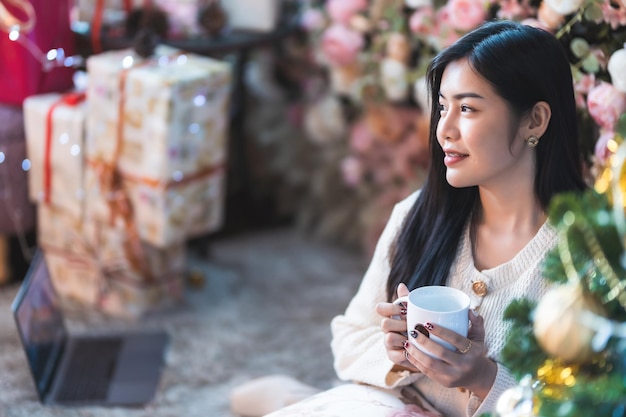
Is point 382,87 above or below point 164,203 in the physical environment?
above

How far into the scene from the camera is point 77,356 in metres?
2.22

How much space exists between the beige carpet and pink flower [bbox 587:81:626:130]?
859 millimetres

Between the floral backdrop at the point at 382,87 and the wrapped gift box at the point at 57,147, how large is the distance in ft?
2.37

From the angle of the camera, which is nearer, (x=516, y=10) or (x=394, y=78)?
(x=516, y=10)

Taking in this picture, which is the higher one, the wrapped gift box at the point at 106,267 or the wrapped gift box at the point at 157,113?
the wrapped gift box at the point at 157,113

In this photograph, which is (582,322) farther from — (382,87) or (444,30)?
(382,87)

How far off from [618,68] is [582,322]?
0.77 m

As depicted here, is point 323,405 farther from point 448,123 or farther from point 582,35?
point 582,35

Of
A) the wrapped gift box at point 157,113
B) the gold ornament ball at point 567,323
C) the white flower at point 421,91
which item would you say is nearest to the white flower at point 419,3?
the white flower at point 421,91

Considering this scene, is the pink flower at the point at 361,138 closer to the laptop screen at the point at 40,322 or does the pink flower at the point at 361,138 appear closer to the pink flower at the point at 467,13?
the pink flower at the point at 467,13

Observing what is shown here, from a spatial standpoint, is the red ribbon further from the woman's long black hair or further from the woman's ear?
the woman's ear

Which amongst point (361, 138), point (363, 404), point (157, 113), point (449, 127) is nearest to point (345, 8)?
point (361, 138)

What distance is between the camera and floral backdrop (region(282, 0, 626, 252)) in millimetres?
1705

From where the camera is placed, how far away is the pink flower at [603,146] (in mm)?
1637
